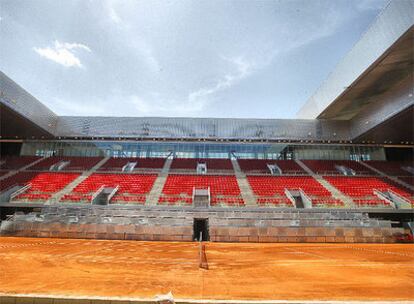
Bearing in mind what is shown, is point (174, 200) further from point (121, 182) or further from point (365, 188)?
point (365, 188)

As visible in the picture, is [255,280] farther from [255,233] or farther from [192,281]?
[255,233]

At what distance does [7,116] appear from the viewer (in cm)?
2348

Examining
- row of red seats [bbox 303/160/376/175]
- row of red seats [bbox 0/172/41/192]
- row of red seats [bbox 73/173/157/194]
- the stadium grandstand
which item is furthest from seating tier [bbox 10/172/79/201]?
row of red seats [bbox 303/160/376/175]

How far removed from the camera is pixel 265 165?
96.3 feet

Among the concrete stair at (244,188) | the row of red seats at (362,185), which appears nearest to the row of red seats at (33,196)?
the concrete stair at (244,188)

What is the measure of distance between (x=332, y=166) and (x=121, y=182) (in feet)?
A: 82.6

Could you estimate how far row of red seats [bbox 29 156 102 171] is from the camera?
89.8ft

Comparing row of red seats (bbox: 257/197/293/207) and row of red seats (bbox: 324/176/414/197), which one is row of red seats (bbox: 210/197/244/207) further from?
row of red seats (bbox: 324/176/414/197)

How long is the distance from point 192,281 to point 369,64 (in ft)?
67.3

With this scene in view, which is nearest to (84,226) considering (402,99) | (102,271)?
(102,271)

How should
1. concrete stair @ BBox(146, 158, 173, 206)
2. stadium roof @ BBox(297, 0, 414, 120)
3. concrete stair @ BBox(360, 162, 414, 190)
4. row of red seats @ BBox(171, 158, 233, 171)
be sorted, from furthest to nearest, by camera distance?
row of red seats @ BBox(171, 158, 233, 171) → concrete stair @ BBox(360, 162, 414, 190) → concrete stair @ BBox(146, 158, 173, 206) → stadium roof @ BBox(297, 0, 414, 120)

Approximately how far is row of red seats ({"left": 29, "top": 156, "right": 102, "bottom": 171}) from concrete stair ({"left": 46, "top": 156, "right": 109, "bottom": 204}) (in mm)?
788

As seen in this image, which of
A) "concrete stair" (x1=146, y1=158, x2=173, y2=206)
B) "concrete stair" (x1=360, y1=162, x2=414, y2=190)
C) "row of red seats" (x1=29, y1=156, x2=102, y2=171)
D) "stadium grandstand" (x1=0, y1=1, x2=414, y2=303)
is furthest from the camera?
"row of red seats" (x1=29, y1=156, x2=102, y2=171)

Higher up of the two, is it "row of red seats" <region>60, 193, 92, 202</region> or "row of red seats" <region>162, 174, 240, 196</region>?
"row of red seats" <region>162, 174, 240, 196</region>
